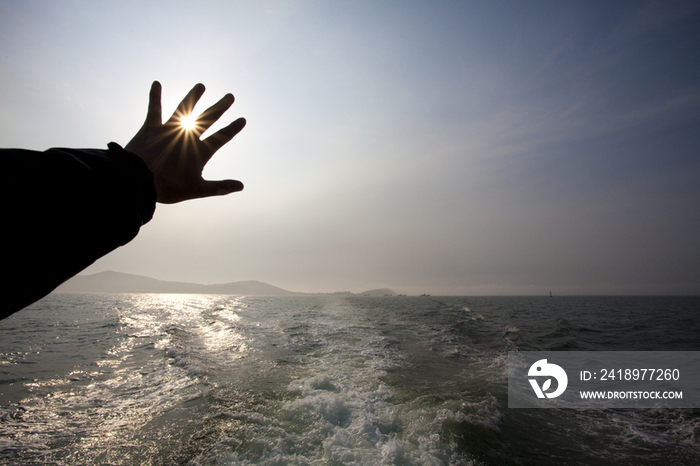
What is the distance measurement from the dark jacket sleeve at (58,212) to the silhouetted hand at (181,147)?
294 mm

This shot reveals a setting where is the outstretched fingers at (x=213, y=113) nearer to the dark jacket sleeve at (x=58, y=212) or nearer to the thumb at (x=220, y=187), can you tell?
the thumb at (x=220, y=187)

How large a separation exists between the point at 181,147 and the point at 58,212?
819 mm

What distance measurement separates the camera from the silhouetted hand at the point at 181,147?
1.62 metres

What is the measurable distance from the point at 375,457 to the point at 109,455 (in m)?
4.33

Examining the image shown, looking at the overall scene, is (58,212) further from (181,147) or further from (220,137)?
(220,137)

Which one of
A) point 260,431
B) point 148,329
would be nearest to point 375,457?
point 260,431

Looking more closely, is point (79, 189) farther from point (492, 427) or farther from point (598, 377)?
point (598, 377)

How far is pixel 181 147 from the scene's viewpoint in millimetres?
1728

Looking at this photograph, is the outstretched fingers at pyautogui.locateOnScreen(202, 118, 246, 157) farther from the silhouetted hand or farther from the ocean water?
the ocean water

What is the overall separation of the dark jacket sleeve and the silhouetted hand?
11.6 inches

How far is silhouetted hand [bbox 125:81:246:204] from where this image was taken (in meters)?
1.62

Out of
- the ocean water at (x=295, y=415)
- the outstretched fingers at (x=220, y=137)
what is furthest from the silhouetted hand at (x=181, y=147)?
the ocean water at (x=295, y=415)

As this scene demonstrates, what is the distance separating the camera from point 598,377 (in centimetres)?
1002

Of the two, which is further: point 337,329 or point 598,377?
point 337,329
